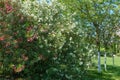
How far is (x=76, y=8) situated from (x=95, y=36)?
2.25 metres

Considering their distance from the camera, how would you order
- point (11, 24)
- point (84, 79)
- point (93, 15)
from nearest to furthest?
point (11, 24) → point (84, 79) → point (93, 15)

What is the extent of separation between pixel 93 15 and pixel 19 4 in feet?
26.1

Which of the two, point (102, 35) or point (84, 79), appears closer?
point (84, 79)

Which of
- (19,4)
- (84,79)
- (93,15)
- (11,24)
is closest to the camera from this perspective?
(11,24)

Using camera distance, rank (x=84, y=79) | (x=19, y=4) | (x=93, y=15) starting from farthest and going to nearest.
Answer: (x=93, y=15), (x=84, y=79), (x=19, y=4)

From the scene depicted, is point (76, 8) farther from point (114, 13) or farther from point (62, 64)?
point (62, 64)

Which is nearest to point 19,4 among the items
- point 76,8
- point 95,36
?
point 76,8

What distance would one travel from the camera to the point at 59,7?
11844 mm

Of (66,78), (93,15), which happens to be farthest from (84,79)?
(93,15)

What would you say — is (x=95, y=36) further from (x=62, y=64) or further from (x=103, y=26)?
(x=62, y=64)

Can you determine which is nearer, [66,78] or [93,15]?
[66,78]

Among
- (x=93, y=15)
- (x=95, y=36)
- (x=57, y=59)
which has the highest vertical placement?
(x=93, y=15)

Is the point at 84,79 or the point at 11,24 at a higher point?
the point at 11,24

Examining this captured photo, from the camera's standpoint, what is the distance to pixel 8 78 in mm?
9594
